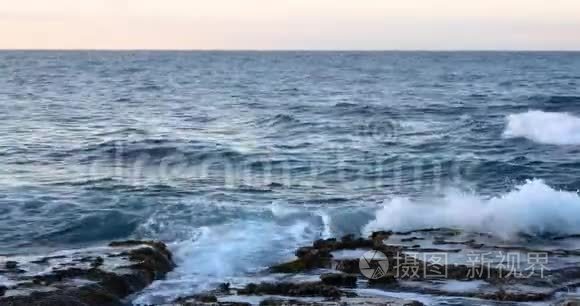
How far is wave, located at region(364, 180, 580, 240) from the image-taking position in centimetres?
1786

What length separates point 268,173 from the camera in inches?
1027

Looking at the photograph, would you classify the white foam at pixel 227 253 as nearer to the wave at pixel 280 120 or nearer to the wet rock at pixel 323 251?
the wet rock at pixel 323 251

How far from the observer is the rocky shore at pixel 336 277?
39.1 feet

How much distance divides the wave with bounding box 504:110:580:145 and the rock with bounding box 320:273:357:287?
2107 centimetres

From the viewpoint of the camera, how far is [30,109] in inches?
1845

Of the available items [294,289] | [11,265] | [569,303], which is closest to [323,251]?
[294,289]

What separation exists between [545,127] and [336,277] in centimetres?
2484

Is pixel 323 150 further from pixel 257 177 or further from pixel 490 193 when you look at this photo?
pixel 490 193

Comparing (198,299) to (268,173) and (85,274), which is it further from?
(268,173)

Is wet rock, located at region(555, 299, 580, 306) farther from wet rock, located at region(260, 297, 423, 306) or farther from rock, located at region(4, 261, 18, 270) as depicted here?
rock, located at region(4, 261, 18, 270)

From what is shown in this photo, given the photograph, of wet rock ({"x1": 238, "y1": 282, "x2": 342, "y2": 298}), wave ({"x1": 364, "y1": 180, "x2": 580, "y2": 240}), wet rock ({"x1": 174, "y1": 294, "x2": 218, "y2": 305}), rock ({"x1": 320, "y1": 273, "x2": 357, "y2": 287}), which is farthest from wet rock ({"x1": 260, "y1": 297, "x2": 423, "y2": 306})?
wave ({"x1": 364, "y1": 180, "x2": 580, "y2": 240})

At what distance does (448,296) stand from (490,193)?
10.9m

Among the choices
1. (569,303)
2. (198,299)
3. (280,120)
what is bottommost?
(198,299)

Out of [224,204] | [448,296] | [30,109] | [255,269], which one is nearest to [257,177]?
[224,204]
